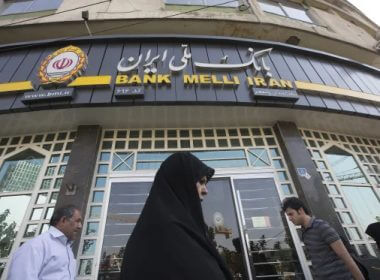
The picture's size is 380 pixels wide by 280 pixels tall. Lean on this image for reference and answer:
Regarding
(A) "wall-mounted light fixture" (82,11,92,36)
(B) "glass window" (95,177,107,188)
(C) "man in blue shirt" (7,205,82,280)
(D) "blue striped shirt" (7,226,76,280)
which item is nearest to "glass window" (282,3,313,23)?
(A) "wall-mounted light fixture" (82,11,92,36)

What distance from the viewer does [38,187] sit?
4461 millimetres

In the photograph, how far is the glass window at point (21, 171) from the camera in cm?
458

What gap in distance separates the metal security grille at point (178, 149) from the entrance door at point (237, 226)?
0.85ft

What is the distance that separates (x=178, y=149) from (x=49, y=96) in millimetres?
2645

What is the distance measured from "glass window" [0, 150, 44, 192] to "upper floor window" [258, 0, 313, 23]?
830 cm

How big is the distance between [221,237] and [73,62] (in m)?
4.54

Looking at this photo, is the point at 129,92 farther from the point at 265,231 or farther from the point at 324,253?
the point at 324,253

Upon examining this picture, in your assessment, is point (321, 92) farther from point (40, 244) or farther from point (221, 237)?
point (40, 244)

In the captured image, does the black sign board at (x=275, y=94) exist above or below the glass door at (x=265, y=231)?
above

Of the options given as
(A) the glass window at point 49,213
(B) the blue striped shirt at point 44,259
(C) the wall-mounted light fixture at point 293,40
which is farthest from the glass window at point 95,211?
(C) the wall-mounted light fixture at point 293,40

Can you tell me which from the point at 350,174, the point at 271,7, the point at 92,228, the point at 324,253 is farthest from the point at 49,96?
the point at 271,7

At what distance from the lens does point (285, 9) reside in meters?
9.12

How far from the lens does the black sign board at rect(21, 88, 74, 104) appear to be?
4.49 meters

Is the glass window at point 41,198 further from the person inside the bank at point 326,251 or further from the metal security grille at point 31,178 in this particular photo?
the person inside the bank at point 326,251
